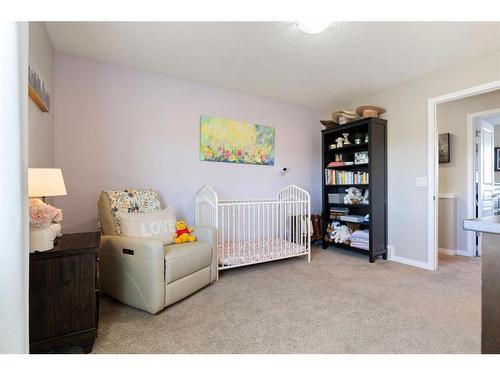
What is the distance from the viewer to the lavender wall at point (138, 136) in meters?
2.44

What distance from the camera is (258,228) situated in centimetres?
317

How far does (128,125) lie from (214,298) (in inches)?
78.1

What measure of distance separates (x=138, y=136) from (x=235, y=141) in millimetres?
1185

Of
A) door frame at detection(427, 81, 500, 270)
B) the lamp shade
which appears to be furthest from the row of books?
the lamp shade

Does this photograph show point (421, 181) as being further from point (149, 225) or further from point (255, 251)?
point (149, 225)

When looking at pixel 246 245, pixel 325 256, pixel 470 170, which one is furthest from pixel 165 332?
pixel 470 170

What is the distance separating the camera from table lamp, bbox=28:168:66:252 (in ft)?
4.19

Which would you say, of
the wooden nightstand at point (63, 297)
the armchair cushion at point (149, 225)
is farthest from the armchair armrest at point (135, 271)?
the wooden nightstand at point (63, 297)

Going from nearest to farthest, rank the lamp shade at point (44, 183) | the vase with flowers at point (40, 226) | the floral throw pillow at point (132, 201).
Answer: the vase with flowers at point (40, 226)
the lamp shade at point (44, 183)
the floral throw pillow at point (132, 201)

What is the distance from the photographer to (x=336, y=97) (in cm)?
359

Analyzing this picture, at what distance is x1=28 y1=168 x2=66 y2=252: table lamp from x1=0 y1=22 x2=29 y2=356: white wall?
1.44 ft

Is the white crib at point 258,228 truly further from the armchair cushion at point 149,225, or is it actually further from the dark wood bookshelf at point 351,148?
the dark wood bookshelf at point 351,148

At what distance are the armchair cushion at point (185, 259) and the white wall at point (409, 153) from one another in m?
2.37
